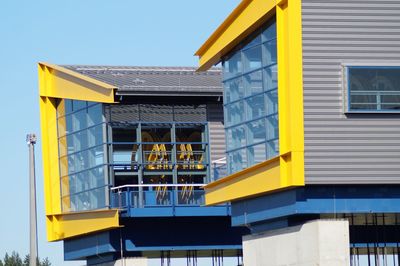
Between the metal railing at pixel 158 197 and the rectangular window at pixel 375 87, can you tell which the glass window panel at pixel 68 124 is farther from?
the rectangular window at pixel 375 87

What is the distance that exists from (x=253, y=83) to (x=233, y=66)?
231 cm

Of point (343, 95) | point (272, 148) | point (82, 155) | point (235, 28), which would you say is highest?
point (235, 28)

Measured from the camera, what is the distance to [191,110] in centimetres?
6053

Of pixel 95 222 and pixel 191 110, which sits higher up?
pixel 191 110

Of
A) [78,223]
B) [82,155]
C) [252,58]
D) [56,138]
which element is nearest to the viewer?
[252,58]

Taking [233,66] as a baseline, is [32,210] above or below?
below

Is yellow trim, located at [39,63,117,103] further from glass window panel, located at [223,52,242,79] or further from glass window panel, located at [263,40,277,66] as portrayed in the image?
glass window panel, located at [263,40,277,66]

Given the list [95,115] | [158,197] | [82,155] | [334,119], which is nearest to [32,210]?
[158,197]

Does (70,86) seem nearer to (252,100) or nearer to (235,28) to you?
(235,28)

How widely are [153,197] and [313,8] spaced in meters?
16.8

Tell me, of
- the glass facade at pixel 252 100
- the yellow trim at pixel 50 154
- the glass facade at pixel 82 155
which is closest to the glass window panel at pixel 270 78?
the glass facade at pixel 252 100

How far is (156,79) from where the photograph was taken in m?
60.8

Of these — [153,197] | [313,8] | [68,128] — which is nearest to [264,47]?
[313,8]

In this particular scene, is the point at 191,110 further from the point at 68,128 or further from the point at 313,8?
the point at 313,8
